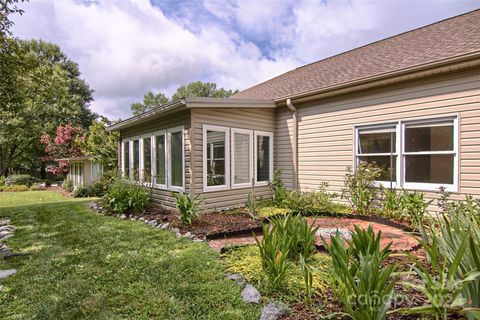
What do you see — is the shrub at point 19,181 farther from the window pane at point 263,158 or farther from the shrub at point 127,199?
the window pane at point 263,158

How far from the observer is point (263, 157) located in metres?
8.23

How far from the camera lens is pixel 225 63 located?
19.4 meters

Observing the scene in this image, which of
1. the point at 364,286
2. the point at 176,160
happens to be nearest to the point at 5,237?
the point at 176,160

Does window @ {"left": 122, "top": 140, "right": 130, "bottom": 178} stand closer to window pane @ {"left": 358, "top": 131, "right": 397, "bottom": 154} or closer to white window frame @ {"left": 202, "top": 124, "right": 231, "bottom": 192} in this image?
white window frame @ {"left": 202, "top": 124, "right": 231, "bottom": 192}

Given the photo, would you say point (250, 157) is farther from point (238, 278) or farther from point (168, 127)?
point (238, 278)

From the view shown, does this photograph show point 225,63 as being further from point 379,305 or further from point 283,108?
point 379,305

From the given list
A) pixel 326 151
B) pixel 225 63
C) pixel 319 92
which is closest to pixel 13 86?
pixel 319 92

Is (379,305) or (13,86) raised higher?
(13,86)

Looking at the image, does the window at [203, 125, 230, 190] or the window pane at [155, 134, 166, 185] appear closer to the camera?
the window at [203, 125, 230, 190]

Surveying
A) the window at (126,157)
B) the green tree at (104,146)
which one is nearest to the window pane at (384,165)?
the window at (126,157)

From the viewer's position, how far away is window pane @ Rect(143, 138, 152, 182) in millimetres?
8391

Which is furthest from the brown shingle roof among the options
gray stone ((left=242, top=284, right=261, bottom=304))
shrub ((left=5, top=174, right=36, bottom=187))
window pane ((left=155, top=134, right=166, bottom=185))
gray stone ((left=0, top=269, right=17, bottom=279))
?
shrub ((left=5, top=174, right=36, bottom=187))

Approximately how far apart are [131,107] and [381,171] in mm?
37035

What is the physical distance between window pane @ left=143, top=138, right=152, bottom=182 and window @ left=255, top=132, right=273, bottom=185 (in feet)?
10.8
